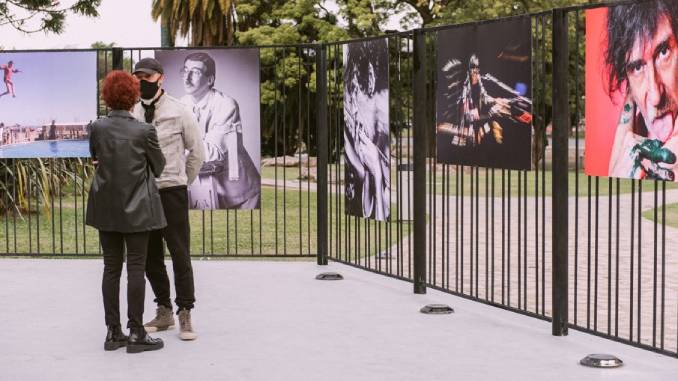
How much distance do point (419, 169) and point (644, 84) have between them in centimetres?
311

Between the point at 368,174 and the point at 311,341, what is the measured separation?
3.22m

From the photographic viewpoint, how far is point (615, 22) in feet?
24.0

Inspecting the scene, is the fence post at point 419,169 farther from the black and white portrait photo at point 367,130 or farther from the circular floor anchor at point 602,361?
the circular floor anchor at point 602,361

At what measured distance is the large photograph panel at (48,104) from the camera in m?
12.0

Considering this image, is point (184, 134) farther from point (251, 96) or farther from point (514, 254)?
point (514, 254)

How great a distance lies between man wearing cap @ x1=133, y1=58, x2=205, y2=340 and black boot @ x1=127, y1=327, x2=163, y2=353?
361 mm

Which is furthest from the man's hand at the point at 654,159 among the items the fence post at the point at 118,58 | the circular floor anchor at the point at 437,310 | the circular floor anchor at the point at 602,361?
the fence post at the point at 118,58

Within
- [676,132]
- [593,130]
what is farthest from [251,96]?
[676,132]

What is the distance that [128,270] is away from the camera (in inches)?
299

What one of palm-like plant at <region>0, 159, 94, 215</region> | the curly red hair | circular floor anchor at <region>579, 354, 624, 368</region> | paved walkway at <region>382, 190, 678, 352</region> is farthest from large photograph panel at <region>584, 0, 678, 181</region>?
palm-like plant at <region>0, 159, 94, 215</region>

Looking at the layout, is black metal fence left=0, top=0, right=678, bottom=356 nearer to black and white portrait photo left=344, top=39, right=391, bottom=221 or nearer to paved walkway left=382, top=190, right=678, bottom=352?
paved walkway left=382, top=190, right=678, bottom=352

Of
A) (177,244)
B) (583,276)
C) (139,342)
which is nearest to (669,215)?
(583,276)

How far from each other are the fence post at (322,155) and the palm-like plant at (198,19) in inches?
1159

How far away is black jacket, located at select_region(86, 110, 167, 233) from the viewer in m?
7.39
